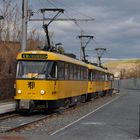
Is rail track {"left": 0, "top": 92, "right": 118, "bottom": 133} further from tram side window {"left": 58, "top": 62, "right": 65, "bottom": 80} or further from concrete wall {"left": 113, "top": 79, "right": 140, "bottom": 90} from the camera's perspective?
concrete wall {"left": 113, "top": 79, "right": 140, "bottom": 90}

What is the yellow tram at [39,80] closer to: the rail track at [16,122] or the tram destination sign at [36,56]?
the tram destination sign at [36,56]

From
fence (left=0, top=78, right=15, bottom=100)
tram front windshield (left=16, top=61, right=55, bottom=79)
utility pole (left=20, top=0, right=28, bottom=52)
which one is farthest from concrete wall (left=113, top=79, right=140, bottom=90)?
tram front windshield (left=16, top=61, right=55, bottom=79)

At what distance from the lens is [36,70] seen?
25.4 m

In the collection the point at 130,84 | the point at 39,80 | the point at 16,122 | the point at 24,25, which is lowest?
the point at 16,122

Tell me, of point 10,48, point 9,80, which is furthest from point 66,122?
point 10,48

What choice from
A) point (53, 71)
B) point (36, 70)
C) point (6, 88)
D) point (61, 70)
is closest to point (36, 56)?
point (36, 70)

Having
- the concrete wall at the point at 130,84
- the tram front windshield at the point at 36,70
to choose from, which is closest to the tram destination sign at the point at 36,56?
the tram front windshield at the point at 36,70

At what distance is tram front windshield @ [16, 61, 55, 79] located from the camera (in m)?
25.2

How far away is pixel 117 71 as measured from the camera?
197 m

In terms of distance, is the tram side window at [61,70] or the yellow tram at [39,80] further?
the tram side window at [61,70]

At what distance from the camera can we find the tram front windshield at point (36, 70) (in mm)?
25250

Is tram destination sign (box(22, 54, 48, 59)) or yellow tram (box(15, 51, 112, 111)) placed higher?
tram destination sign (box(22, 54, 48, 59))

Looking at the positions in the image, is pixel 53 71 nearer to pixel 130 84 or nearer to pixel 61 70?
pixel 61 70

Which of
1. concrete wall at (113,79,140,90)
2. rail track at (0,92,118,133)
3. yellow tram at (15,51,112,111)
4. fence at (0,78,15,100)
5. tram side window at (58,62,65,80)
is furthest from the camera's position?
concrete wall at (113,79,140,90)
